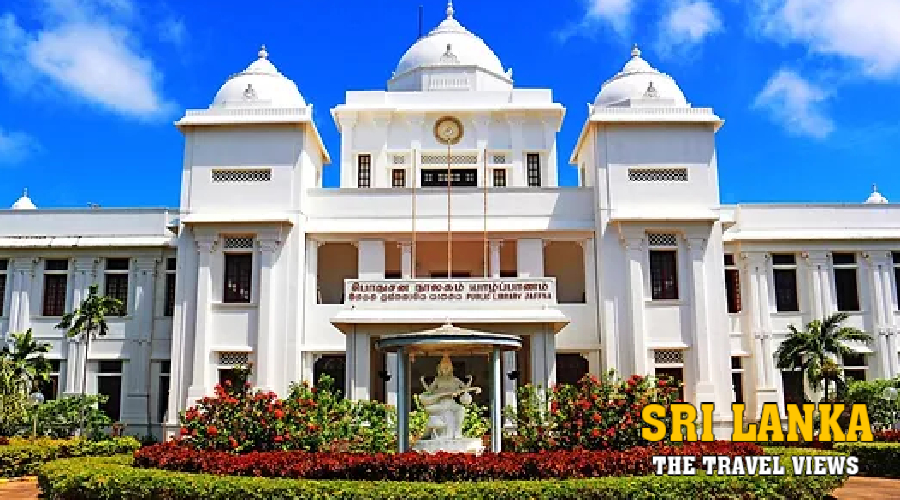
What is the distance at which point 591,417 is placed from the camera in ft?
44.2

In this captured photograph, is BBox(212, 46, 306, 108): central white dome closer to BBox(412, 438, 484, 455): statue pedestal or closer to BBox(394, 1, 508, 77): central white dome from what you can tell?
BBox(394, 1, 508, 77): central white dome

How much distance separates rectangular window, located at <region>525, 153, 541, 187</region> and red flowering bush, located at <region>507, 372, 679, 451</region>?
40.9ft

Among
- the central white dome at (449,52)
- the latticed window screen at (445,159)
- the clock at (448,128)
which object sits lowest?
the latticed window screen at (445,159)

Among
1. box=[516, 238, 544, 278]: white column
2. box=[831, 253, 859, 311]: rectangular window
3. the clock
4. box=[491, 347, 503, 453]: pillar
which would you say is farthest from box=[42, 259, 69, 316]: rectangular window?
box=[831, 253, 859, 311]: rectangular window

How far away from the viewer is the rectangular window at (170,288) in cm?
2464

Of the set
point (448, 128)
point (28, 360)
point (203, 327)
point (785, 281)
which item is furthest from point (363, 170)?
point (785, 281)

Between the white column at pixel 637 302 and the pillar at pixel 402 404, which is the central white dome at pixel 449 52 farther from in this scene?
the pillar at pixel 402 404

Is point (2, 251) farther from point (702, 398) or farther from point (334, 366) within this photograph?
point (702, 398)

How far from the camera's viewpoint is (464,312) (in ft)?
64.3

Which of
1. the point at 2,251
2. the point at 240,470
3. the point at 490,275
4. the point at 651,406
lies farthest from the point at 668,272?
the point at 2,251

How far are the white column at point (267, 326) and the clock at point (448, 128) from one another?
7.17m

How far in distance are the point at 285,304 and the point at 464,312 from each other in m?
5.01

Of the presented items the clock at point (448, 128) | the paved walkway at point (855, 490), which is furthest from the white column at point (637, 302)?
the clock at point (448, 128)

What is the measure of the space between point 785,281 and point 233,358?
16192mm
